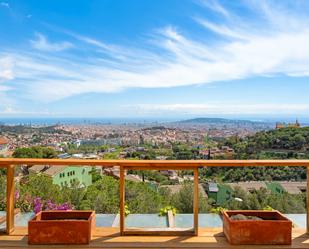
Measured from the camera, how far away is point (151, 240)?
3.17 m

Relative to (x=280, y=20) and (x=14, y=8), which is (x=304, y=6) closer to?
(x=280, y=20)

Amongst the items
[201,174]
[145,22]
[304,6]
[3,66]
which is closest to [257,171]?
[201,174]

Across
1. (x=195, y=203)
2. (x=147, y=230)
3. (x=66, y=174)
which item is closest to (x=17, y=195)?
(x=66, y=174)

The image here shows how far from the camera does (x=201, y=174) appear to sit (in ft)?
11.1

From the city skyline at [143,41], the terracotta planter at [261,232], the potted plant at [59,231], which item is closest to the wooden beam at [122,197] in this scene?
the potted plant at [59,231]

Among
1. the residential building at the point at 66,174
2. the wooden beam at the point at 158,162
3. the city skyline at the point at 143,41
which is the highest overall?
the city skyline at the point at 143,41

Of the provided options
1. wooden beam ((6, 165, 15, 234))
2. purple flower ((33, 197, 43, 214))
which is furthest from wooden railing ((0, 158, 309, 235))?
purple flower ((33, 197, 43, 214))

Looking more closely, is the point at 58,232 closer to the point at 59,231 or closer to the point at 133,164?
the point at 59,231

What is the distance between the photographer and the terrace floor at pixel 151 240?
3.02 meters

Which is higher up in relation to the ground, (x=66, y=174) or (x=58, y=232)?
(x=66, y=174)

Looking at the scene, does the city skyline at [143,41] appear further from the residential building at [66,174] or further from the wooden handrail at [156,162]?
the residential building at [66,174]

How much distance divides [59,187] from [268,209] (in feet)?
7.38

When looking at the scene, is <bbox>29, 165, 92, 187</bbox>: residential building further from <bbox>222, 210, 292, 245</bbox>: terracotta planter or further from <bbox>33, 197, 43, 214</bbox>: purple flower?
<bbox>222, 210, 292, 245</bbox>: terracotta planter

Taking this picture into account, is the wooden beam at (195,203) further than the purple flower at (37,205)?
No
